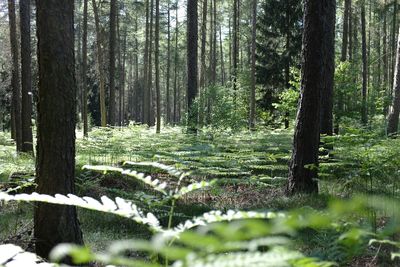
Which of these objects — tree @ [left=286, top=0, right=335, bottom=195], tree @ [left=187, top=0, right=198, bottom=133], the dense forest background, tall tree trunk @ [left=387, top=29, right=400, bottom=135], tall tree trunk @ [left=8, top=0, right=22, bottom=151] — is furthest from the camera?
tree @ [left=187, top=0, right=198, bottom=133]

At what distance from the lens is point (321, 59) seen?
7.16 meters

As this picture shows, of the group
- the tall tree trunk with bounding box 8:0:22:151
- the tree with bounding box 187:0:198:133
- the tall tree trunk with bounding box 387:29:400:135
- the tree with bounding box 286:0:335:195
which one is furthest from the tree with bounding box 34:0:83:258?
the tree with bounding box 187:0:198:133

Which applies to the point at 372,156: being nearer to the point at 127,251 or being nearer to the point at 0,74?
the point at 127,251

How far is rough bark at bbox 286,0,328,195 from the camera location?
713 cm

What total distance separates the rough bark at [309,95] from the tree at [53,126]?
4.16 metres

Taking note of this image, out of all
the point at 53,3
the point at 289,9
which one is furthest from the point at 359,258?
the point at 289,9

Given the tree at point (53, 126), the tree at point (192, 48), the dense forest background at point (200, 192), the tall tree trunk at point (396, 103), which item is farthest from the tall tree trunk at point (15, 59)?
the tall tree trunk at point (396, 103)

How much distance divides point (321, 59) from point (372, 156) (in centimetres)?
175

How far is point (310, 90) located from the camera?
7.20 m

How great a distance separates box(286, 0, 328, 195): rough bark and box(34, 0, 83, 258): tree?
4.16 m

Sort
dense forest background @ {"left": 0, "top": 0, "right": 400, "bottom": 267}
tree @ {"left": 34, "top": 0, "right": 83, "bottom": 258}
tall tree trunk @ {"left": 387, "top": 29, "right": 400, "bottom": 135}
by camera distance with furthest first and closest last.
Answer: tall tree trunk @ {"left": 387, "top": 29, "right": 400, "bottom": 135}
tree @ {"left": 34, "top": 0, "right": 83, "bottom": 258}
dense forest background @ {"left": 0, "top": 0, "right": 400, "bottom": 267}

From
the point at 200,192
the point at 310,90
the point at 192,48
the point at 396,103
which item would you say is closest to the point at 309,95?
the point at 310,90

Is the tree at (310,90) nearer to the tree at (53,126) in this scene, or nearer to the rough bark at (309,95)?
the rough bark at (309,95)

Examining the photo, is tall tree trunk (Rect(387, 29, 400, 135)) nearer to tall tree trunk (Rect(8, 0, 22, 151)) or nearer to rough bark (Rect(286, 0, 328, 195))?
rough bark (Rect(286, 0, 328, 195))
